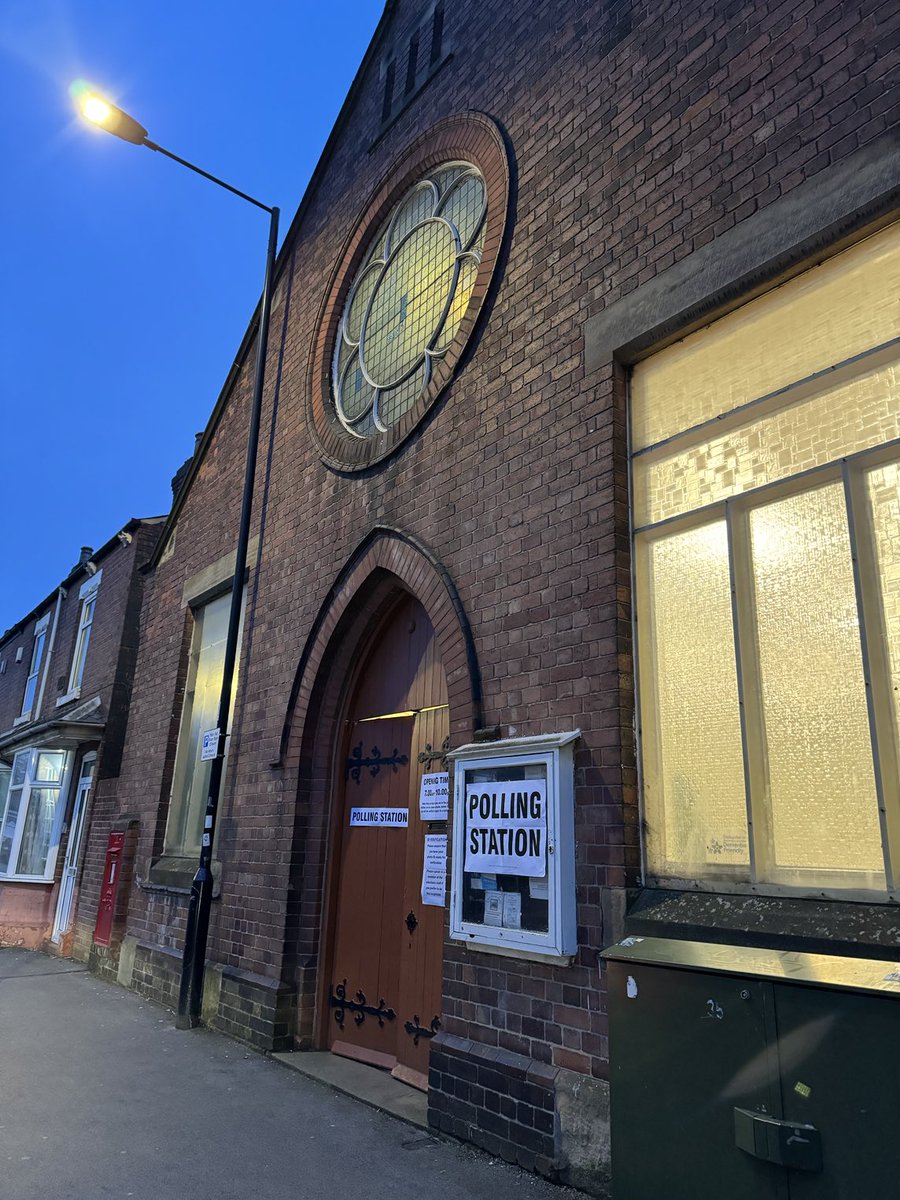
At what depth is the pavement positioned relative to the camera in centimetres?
425

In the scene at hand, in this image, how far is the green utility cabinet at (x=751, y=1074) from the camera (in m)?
2.76

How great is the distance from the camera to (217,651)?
404 inches

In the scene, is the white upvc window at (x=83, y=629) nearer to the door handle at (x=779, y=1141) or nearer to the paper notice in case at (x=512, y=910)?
the paper notice in case at (x=512, y=910)

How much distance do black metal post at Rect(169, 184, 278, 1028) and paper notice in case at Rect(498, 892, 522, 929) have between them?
429 cm

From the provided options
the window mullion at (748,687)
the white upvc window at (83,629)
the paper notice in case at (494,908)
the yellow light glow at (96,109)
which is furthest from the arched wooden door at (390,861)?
the white upvc window at (83,629)

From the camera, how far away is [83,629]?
632 inches

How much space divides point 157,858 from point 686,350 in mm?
8376

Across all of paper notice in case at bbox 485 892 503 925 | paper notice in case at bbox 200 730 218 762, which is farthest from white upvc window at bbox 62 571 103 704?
paper notice in case at bbox 485 892 503 925

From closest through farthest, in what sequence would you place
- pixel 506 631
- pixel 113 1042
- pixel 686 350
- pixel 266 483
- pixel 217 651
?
1. pixel 686 350
2. pixel 506 631
3. pixel 113 1042
4. pixel 266 483
5. pixel 217 651

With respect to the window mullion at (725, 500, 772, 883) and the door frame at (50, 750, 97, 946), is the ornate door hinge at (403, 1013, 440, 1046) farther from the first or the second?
the door frame at (50, 750, 97, 946)

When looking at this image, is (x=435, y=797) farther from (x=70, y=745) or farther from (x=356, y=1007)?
(x=70, y=745)

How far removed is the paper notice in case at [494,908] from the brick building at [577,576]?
5 centimetres

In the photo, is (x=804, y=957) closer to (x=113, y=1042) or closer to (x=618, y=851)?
(x=618, y=851)

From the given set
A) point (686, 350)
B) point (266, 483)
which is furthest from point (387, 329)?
point (686, 350)
